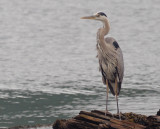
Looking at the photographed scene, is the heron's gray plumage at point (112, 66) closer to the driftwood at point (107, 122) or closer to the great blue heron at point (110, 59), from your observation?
the great blue heron at point (110, 59)

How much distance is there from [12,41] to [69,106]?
31.3 ft

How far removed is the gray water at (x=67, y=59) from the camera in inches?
547

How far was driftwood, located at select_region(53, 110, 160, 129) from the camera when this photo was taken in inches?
→ 384

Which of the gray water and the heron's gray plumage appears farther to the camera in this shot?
the gray water

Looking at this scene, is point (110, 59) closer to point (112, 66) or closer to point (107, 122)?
point (112, 66)

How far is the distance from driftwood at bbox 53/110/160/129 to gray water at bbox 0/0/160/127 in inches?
77.6

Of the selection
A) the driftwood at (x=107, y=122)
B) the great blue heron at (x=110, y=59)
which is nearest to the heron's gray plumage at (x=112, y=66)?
the great blue heron at (x=110, y=59)

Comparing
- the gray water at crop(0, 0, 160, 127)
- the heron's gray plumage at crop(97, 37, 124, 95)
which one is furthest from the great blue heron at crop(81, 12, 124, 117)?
the gray water at crop(0, 0, 160, 127)

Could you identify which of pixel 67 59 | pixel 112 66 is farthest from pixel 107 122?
pixel 67 59

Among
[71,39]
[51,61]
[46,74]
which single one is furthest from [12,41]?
[46,74]

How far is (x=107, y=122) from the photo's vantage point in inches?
391

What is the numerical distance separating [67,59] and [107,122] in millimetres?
9641

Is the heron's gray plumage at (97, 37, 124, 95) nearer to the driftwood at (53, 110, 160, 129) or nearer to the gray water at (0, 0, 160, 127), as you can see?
the driftwood at (53, 110, 160, 129)

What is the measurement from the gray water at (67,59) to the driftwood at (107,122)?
6.47ft
